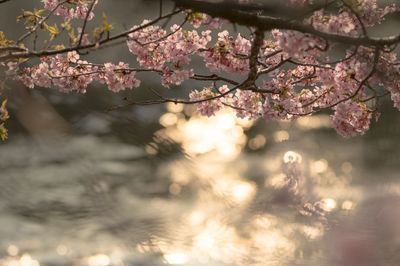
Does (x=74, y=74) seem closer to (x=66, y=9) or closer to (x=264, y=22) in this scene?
(x=66, y=9)

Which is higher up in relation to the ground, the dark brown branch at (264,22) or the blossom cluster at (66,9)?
the blossom cluster at (66,9)

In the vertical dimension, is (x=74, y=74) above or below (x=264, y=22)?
above

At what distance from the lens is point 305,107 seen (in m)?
7.42

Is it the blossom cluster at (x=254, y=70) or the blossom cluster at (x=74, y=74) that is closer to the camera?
the blossom cluster at (x=254, y=70)

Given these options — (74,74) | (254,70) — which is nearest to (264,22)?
(254,70)

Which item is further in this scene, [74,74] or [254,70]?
[74,74]

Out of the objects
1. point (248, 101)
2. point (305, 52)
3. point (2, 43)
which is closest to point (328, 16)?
point (305, 52)

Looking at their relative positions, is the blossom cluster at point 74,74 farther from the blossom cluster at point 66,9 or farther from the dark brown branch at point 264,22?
the dark brown branch at point 264,22

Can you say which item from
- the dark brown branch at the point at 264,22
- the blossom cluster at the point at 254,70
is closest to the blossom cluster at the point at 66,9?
the blossom cluster at the point at 254,70

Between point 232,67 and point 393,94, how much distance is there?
69.6 inches

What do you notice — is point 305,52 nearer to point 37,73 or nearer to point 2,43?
point 2,43

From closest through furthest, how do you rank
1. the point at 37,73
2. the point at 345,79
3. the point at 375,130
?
the point at 345,79 < the point at 37,73 < the point at 375,130

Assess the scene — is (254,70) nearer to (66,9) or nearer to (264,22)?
(264,22)

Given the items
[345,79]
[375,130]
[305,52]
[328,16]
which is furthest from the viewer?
[375,130]
